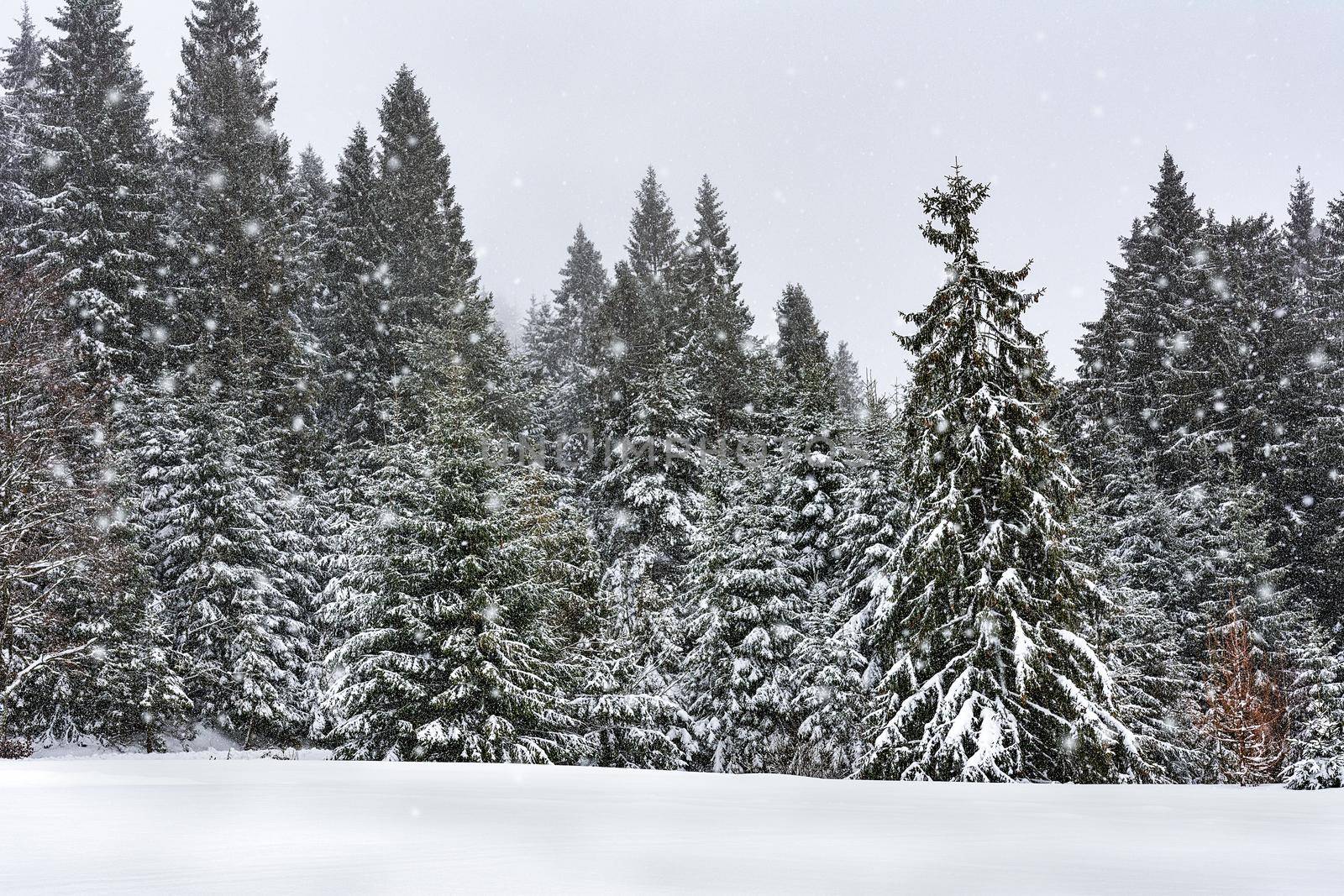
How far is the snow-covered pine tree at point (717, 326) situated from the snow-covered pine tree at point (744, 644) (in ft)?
42.4

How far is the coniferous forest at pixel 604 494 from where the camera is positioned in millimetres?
17141

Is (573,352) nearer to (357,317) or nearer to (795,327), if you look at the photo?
(795,327)

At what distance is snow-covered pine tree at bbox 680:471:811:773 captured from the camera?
78.7 feet

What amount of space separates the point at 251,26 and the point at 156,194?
12865 mm

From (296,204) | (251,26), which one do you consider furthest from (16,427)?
(251,26)

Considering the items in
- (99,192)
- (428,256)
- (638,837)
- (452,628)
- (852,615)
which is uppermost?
(428,256)

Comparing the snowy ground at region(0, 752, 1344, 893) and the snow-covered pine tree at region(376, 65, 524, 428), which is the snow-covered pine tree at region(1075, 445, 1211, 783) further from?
the snow-covered pine tree at region(376, 65, 524, 428)

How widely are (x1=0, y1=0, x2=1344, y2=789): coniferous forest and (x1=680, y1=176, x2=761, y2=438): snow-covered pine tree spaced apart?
34cm

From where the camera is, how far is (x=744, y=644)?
24391 mm

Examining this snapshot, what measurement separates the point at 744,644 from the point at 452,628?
827 centimetres

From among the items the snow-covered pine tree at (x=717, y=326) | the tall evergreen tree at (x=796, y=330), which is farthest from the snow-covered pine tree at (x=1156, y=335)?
the snow-covered pine tree at (x=717, y=326)

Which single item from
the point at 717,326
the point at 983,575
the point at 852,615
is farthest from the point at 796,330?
the point at 983,575

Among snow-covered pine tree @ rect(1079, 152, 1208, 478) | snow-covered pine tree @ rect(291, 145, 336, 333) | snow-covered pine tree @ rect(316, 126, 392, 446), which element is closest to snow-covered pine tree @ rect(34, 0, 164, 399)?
snow-covered pine tree @ rect(291, 145, 336, 333)

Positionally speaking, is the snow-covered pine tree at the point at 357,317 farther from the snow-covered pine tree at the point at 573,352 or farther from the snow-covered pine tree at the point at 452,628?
the snow-covered pine tree at the point at 452,628
